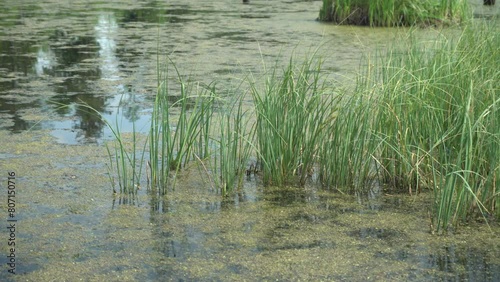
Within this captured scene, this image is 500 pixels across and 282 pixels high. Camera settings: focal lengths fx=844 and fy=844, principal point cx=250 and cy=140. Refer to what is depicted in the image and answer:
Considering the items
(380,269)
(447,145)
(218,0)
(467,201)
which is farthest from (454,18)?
(380,269)

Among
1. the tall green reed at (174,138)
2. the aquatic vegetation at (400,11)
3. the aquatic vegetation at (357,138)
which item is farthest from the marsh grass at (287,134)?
the aquatic vegetation at (400,11)

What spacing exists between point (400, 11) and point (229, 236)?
4.52m

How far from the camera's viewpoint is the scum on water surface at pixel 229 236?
81.6 inches

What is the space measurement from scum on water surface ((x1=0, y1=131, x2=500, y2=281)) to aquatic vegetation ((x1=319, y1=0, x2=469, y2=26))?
3889 millimetres

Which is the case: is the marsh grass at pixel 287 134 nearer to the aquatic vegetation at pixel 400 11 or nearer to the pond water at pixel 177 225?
the pond water at pixel 177 225

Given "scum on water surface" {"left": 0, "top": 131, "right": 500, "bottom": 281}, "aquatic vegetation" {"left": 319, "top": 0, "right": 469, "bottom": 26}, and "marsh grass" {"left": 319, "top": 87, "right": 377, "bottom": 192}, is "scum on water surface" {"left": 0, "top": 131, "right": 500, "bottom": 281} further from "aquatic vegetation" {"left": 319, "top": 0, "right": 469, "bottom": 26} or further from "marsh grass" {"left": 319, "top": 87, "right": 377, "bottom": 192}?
"aquatic vegetation" {"left": 319, "top": 0, "right": 469, "bottom": 26}

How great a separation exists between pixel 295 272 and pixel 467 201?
0.65 metres

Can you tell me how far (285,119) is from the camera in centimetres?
289

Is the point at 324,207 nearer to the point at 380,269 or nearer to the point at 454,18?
the point at 380,269

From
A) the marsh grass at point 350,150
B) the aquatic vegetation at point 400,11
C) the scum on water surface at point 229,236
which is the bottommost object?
the scum on water surface at point 229,236

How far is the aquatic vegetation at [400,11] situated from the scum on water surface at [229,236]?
3889mm

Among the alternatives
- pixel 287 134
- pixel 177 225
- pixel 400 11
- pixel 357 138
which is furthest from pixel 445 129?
pixel 400 11

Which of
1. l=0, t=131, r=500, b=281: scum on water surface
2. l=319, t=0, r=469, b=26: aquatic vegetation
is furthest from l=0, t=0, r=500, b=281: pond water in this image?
l=319, t=0, r=469, b=26: aquatic vegetation

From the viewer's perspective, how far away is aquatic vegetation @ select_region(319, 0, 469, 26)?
643 centimetres
